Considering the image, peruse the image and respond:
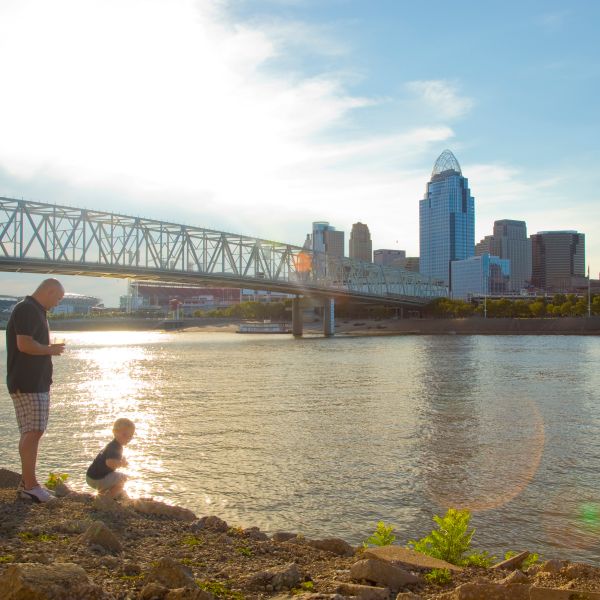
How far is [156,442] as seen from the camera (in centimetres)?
1722

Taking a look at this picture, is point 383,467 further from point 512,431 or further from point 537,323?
point 537,323

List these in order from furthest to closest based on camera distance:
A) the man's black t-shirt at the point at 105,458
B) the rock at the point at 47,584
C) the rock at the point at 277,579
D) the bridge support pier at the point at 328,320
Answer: the bridge support pier at the point at 328,320, the man's black t-shirt at the point at 105,458, the rock at the point at 277,579, the rock at the point at 47,584

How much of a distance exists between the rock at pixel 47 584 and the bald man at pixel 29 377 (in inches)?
142

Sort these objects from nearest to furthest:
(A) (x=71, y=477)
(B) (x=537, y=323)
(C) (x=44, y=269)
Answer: (A) (x=71, y=477) < (C) (x=44, y=269) < (B) (x=537, y=323)

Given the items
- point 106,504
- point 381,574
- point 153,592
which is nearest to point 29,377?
point 106,504

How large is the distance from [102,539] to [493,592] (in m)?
3.72

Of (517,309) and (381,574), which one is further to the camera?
(517,309)

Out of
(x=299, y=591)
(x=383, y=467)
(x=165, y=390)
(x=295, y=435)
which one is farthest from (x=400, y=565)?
(x=165, y=390)

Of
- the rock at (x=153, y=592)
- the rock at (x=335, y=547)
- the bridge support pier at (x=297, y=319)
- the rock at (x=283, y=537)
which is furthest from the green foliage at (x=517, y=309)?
the rock at (x=153, y=592)

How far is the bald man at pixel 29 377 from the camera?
8.08 m

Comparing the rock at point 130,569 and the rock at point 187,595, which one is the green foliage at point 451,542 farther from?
the rock at point 187,595

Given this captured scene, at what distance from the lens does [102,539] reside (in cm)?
641

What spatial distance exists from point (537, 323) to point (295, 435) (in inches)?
4621

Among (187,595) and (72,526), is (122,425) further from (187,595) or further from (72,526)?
(187,595)
